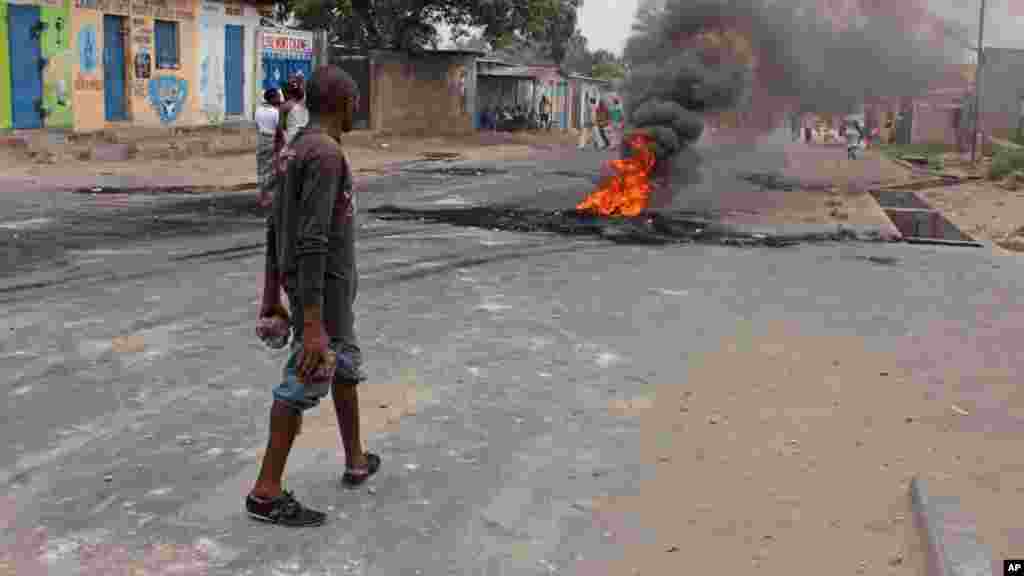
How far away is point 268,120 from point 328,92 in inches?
299

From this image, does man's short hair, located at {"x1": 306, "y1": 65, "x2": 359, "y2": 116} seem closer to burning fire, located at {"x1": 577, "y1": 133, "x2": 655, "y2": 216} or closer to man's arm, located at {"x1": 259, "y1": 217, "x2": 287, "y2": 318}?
man's arm, located at {"x1": 259, "y1": 217, "x2": 287, "y2": 318}

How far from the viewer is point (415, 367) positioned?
5848 mm

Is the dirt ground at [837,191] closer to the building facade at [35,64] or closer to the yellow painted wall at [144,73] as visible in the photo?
the yellow painted wall at [144,73]

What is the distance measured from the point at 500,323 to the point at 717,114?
10.8m

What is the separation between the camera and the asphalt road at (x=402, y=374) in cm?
362

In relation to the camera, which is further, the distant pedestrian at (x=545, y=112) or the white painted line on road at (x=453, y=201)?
the distant pedestrian at (x=545, y=112)

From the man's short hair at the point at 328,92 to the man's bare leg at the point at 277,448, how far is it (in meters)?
1.09

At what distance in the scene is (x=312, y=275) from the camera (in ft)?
11.8

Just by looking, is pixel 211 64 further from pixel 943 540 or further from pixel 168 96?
pixel 943 540

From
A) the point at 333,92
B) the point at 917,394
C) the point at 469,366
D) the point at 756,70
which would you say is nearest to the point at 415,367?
the point at 469,366

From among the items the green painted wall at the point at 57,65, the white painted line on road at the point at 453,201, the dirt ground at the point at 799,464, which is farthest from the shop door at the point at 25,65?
the dirt ground at the point at 799,464

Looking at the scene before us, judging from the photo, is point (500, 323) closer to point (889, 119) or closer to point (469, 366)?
point (469, 366)

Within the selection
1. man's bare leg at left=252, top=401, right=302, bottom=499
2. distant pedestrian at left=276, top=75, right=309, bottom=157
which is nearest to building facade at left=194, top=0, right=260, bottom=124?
distant pedestrian at left=276, top=75, right=309, bottom=157

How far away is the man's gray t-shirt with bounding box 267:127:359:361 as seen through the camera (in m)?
3.56
